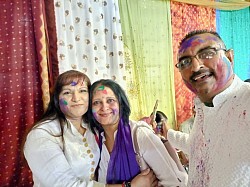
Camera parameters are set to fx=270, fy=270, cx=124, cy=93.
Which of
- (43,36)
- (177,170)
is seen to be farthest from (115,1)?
(177,170)

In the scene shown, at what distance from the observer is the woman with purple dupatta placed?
4.86ft

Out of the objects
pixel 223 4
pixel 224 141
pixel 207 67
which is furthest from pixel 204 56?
pixel 223 4

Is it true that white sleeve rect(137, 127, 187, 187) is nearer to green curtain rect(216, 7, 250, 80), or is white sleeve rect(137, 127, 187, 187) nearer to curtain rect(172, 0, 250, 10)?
curtain rect(172, 0, 250, 10)

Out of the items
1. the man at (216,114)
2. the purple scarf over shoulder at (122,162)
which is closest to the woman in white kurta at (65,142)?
the purple scarf over shoulder at (122,162)

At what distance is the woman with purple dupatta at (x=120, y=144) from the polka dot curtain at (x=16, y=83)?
83 centimetres

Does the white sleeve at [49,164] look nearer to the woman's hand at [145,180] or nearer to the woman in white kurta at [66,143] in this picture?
the woman in white kurta at [66,143]

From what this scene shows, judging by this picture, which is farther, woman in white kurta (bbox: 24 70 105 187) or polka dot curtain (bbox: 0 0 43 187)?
polka dot curtain (bbox: 0 0 43 187)

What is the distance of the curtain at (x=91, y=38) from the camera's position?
98.1 inches

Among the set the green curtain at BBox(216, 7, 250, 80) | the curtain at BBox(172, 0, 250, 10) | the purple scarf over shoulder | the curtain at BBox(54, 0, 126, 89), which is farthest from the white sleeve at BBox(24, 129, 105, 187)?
the green curtain at BBox(216, 7, 250, 80)

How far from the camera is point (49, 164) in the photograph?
4.44 ft

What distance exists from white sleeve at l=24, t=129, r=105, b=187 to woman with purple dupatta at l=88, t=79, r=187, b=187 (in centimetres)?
16

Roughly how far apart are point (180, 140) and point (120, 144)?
39cm

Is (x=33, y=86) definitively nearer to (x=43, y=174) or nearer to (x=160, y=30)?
(x=43, y=174)

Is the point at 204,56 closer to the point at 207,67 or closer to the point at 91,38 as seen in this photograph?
the point at 207,67
